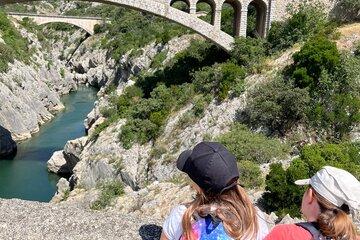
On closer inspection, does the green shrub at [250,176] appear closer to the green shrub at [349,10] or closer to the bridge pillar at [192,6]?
the bridge pillar at [192,6]

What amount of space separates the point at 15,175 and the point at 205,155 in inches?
927

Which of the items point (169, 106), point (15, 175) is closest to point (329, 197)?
point (169, 106)

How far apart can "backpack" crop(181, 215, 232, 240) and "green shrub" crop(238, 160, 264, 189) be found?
1022 cm

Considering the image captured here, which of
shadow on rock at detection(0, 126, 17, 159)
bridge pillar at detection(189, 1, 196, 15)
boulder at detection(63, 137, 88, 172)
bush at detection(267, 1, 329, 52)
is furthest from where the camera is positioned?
shadow on rock at detection(0, 126, 17, 159)

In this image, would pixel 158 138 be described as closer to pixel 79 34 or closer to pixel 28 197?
pixel 28 197

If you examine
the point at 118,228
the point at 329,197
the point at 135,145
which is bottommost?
the point at 135,145

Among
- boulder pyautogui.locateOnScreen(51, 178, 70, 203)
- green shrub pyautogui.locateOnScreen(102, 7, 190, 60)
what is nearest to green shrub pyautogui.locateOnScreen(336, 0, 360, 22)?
green shrub pyautogui.locateOnScreen(102, 7, 190, 60)

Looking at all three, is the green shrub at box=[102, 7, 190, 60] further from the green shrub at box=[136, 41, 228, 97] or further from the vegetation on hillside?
the vegetation on hillside

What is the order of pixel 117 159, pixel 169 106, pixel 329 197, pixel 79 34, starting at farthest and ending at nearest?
pixel 79 34, pixel 169 106, pixel 117 159, pixel 329 197

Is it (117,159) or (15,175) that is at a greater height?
(117,159)

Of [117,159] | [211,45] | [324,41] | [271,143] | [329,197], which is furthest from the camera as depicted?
[211,45]

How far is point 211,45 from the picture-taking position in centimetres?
2697

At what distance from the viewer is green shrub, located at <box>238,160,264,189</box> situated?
13289 millimetres

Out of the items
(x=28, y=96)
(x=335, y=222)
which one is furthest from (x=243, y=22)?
(x=335, y=222)
